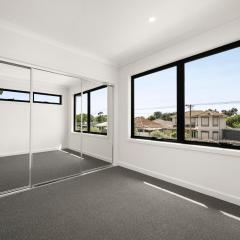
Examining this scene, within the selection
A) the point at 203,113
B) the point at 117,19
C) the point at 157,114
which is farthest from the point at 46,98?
the point at 203,113

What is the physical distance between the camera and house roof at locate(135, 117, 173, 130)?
3.44 metres

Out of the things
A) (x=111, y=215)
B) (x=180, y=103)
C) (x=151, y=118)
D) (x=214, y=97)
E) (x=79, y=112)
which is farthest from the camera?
(x=79, y=112)

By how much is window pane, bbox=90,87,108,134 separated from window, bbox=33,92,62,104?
2.89 ft

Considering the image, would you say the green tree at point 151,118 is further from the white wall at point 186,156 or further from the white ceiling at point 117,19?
the white ceiling at point 117,19

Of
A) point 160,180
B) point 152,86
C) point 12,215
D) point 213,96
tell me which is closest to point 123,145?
point 160,180

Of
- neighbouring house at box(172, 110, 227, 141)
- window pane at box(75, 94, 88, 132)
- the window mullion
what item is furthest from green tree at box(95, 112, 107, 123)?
neighbouring house at box(172, 110, 227, 141)

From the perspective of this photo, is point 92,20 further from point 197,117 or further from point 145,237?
point 145,237

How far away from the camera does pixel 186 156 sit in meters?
2.90

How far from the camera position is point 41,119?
3789 mm

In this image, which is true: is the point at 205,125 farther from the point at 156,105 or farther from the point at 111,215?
the point at 111,215

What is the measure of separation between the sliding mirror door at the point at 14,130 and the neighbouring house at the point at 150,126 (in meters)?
2.50

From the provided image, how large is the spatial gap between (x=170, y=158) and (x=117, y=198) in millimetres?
1315

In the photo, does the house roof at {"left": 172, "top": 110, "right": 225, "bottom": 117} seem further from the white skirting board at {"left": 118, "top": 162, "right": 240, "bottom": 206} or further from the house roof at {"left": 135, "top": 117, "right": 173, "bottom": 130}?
the white skirting board at {"left": 118, "top": 162, "right": 240, "bottom": 206}

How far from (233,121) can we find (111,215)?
2.36 metres
